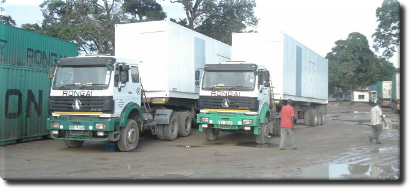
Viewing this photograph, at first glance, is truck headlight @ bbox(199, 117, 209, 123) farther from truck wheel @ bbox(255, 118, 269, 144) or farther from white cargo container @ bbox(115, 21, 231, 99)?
truck wheel @ bbox(255, 118, 269, 144)

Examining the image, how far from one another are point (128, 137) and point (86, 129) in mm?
1327

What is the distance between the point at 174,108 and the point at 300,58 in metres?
6.38

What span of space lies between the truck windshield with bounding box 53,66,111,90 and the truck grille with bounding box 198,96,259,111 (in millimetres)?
3407

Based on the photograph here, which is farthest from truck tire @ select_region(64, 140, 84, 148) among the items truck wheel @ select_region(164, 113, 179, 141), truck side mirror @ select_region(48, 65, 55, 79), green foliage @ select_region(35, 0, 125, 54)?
green foliage @ select_region(35, 0, 125, 54)

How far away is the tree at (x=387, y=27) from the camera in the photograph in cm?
2962

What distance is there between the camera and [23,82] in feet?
39.6

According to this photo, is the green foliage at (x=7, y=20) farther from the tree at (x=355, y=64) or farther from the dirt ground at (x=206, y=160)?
the tree at (x=355, y=64)

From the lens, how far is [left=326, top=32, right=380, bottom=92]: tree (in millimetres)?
48375

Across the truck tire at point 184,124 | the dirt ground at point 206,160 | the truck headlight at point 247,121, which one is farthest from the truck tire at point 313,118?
the truck headlight at point 247,121

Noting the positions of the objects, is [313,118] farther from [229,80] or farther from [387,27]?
[387,27]

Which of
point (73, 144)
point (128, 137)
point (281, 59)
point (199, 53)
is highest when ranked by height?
point (199, 53)

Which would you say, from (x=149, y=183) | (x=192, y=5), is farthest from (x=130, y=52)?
(x=192, y=5)

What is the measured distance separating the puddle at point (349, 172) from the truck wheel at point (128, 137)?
17.0 feet

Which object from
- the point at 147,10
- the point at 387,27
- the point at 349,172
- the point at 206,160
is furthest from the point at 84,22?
the point at 387,27
